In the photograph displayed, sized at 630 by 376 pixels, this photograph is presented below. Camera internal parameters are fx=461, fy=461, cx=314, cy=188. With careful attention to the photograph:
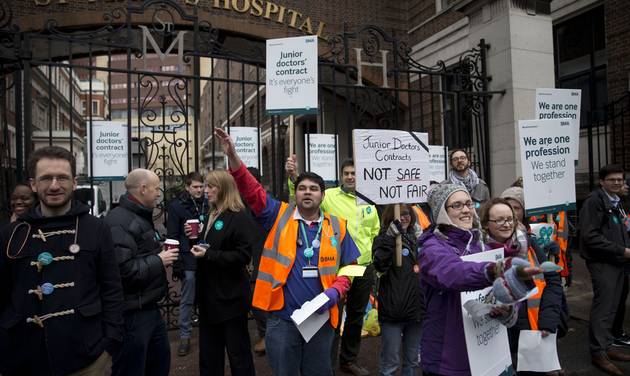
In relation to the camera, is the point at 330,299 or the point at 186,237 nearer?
the point at 330,299

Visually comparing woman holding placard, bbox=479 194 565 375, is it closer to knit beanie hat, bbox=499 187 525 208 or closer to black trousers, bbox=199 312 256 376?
knit beanie hat, bbox=499 187 525 208

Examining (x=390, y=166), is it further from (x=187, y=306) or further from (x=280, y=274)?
(x=187, y=306)

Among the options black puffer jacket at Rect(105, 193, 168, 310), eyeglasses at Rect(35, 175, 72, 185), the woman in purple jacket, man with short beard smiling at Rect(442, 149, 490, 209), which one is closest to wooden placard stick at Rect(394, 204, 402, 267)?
the woman in purple jacket

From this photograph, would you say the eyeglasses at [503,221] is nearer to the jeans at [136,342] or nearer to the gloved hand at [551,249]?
the gloved hand at [551,249]

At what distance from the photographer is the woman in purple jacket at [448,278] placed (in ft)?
7.78

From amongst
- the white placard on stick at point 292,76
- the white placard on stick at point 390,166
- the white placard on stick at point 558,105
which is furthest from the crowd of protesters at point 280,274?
the white placard on stick at point 292,76

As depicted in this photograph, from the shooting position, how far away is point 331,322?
3.36 m

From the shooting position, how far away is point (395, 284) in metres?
3.90

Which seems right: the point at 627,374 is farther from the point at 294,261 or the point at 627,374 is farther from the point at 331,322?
the point at 294,261

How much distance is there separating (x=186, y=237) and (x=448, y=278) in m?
3.82

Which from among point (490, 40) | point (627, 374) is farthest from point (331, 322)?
point (490, 40)

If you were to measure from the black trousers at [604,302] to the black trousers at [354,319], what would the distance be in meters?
2.38

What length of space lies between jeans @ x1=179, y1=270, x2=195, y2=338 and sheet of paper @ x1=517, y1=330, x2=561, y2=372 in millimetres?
3643

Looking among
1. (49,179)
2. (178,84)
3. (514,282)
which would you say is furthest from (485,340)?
(178,84)
